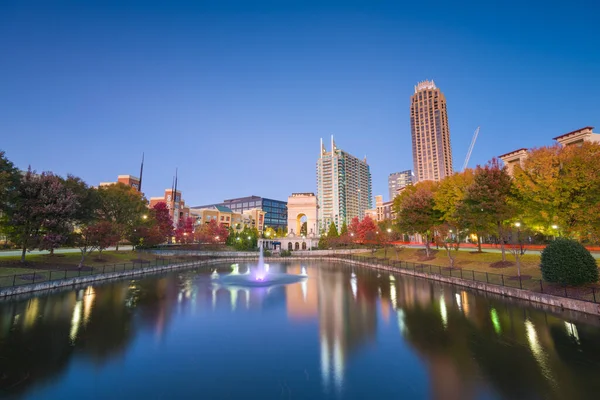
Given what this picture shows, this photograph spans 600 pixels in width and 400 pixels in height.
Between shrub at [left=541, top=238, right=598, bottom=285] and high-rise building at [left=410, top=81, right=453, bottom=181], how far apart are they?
146 metres

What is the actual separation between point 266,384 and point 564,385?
8.65 m

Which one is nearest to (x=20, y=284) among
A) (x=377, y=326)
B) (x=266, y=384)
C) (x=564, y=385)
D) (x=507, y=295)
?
(x=266, y=384)

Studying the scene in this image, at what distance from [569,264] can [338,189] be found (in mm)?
147979

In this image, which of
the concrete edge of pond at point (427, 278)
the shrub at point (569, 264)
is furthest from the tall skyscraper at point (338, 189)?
the shrub at point (569, 264)

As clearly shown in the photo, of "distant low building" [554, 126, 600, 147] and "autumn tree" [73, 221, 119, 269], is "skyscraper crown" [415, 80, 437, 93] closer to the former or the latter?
"distant low building" [554, 126, 600, 147]

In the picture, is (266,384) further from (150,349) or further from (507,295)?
(507,295)

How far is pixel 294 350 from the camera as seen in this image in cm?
1138

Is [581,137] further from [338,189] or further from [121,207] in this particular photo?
[338,189]

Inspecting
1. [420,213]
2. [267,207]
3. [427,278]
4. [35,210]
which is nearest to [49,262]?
[35,210]

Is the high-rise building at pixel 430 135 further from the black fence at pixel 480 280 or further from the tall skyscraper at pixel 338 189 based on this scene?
the black fence at pixel 480 280

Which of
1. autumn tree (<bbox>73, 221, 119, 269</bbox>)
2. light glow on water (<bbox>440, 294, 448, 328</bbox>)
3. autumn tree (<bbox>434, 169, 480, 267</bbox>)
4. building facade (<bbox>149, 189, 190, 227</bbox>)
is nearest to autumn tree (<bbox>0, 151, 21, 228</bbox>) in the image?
autumn tree (<bbox>73, 221, 119, 269</bbox>)

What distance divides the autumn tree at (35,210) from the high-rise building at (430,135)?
157399 millimetres

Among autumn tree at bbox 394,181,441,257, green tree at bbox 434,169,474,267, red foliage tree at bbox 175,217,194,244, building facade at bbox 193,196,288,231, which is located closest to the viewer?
green tree at bbox 434,169,474,267

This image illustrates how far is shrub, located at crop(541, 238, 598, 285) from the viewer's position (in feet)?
58.5
